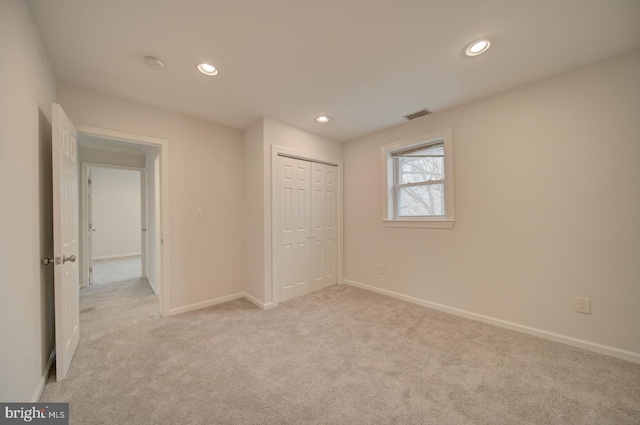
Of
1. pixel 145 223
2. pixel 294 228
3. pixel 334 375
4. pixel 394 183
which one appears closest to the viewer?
pixel 334 375

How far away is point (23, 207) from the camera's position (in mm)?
1457

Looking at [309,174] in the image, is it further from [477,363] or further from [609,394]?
[609,394]

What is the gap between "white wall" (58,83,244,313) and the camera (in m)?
2.72

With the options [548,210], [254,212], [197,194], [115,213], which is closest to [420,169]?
[548,210]

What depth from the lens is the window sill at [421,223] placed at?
2.93 metres

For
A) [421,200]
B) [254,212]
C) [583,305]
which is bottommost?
[583,305]

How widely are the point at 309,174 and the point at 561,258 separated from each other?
9.62ft

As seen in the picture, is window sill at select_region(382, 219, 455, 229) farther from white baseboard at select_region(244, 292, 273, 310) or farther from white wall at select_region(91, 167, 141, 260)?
white wall at select_region(91, 167, 141, 260)

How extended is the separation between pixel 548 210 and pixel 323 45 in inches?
96.8

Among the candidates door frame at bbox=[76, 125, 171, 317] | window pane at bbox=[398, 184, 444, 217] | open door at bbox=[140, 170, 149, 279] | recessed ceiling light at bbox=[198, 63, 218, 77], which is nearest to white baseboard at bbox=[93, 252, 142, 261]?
open door at bbox=[140, 170, 149, 279]

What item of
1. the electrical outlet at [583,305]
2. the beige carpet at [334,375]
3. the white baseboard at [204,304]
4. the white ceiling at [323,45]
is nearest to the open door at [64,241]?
Answer: the beige carpet at [334,375]

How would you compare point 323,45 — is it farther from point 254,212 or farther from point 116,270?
point 116,270

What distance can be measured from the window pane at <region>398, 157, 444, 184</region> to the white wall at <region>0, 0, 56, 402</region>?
3595 millimetres

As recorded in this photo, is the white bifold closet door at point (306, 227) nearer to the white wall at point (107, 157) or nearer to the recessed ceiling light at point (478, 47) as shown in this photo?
the recessed ceiling light at point (478, 47)
